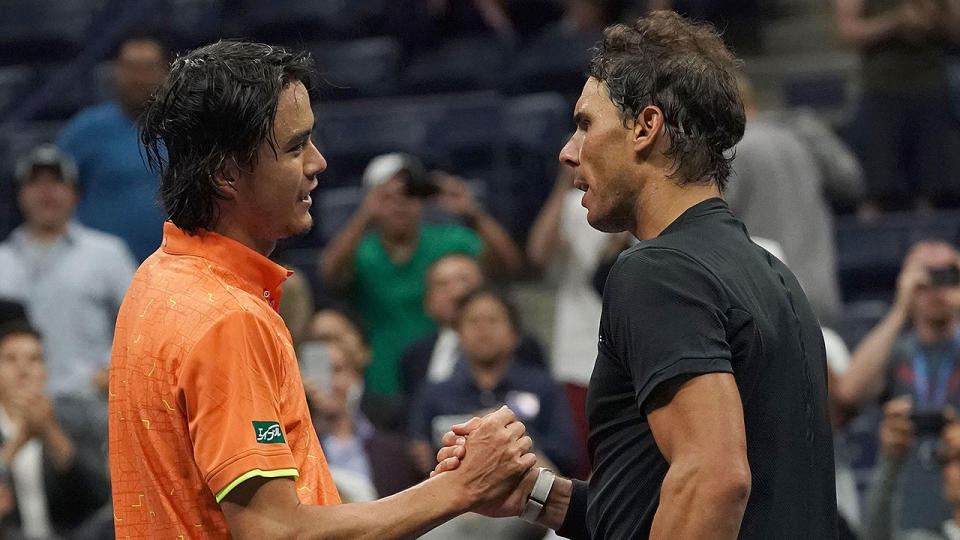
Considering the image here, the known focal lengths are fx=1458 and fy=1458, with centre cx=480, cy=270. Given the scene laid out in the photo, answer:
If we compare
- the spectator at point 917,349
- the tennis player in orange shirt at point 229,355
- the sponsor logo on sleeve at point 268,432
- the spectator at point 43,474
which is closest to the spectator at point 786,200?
the spectator at point 917,349

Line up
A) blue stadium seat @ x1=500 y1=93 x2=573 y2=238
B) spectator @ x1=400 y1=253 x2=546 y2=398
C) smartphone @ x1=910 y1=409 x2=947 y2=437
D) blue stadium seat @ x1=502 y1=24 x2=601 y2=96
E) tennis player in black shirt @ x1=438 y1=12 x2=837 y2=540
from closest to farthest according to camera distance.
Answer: tennis player in black shirt @ x1=438 y1=12 x2=837 y2=540 → smartphone @ x1=910 y1=409 x2=947 y2=437 → spectator @ x1=400 y1=253 x2=546 y2=398 → blue stadium seat @ x1=500 y1=93 x2=573 y2=238 → blue stadium seat @ x1=502 y1=24 x2=601 y2=96

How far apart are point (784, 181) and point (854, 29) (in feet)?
6.00

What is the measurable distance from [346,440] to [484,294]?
787 millimetres

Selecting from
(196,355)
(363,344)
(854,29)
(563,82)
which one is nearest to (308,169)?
(196,355)

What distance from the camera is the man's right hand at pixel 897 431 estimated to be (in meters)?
4.62

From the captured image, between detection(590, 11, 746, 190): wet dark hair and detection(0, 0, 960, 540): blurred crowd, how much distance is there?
217 cm

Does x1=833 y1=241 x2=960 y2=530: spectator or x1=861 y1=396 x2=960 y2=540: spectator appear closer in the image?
x1=861 y1=396 x2=960 y2=540: spectator

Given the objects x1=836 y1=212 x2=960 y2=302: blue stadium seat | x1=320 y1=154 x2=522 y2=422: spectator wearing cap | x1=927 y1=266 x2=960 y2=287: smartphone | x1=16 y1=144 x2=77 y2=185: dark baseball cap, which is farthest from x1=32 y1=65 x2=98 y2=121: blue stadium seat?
x1=927 y1=266 x2=960 y2=287: smartphone

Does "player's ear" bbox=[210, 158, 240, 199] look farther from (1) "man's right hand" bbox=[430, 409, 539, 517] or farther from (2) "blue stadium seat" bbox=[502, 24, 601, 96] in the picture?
(2) "blue stadium seat" bbox=[502, 24, 601, 96]

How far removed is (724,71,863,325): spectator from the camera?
18.5 ft

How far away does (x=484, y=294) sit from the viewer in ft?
18.8

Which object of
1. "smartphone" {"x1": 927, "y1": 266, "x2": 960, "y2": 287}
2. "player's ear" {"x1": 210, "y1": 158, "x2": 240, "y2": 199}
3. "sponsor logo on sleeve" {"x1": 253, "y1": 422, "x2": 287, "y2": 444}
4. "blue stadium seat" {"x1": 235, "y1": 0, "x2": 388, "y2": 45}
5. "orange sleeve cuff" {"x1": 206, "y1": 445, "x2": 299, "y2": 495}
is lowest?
"smartphone" {"x1": 927, "y1": 266, "x2": 960, "y2": 287}

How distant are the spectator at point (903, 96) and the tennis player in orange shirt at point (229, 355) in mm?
5083

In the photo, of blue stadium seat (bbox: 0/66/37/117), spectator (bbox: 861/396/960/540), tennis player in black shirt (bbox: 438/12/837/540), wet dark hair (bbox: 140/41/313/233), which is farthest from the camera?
blue stadium seat (bbox: 0/66/37/117)
